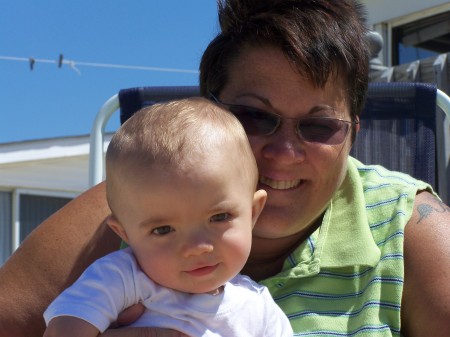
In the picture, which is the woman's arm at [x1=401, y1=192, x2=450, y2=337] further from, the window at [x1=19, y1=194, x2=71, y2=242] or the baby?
the window at [x1=19, y1=194, x2=71, y2=242]

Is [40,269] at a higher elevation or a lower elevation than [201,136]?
lower

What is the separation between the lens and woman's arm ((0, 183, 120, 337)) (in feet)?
8.51

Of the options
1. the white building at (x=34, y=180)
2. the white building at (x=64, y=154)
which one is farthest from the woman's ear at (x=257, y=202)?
the white building at (x=34, y=180)

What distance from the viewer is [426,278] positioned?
2395mm

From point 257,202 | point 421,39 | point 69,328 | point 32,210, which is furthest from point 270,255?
point 32,210

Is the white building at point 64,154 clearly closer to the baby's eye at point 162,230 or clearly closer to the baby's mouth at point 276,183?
the baby's mouth at point 276,183

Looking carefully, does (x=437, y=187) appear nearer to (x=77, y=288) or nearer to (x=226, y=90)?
(x=226, y=90)

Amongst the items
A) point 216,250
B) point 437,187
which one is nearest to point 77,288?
point 216,250

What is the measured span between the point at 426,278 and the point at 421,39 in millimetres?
9263

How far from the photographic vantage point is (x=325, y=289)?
244 cm

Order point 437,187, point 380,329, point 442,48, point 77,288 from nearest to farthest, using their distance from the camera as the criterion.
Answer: point 77,288, point 380,329, point 437,187, point 442,48

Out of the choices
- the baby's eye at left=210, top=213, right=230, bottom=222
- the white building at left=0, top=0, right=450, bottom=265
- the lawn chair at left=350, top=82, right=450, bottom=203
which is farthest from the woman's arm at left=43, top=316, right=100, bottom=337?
the white building at left=0, top=0, right=450, bottom=265

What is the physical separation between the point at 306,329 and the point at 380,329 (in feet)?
0.63

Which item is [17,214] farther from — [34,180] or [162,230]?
[162,230]
